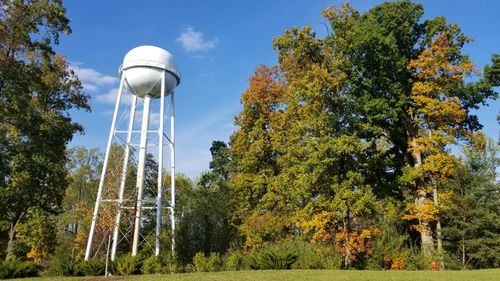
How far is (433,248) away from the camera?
71.5 feet

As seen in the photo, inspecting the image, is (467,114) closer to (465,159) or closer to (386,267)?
(465,159)

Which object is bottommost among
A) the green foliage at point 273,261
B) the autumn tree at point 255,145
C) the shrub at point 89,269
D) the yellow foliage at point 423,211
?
the shrub at point 89,269

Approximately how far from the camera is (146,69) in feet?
83.9

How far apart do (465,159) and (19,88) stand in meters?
21.4

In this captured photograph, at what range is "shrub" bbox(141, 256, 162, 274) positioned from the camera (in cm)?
1895

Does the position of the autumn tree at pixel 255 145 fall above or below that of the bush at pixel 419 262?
above

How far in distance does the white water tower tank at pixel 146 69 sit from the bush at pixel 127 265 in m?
10.8

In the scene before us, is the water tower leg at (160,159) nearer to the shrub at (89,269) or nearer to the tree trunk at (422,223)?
the shrub at (89,269)

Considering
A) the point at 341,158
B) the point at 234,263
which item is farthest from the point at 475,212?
the point at 234,263

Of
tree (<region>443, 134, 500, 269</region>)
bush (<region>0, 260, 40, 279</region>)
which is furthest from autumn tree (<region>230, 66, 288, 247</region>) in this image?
bush (<region>0, 260, 40, 279</region>)

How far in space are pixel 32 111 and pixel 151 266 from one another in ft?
32.6

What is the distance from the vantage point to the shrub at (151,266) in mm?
18953

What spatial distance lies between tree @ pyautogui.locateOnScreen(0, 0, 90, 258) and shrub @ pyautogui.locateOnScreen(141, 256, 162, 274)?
8.55 meters

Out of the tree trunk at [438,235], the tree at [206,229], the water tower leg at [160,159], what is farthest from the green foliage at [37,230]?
the tree trunk at [438,235]
